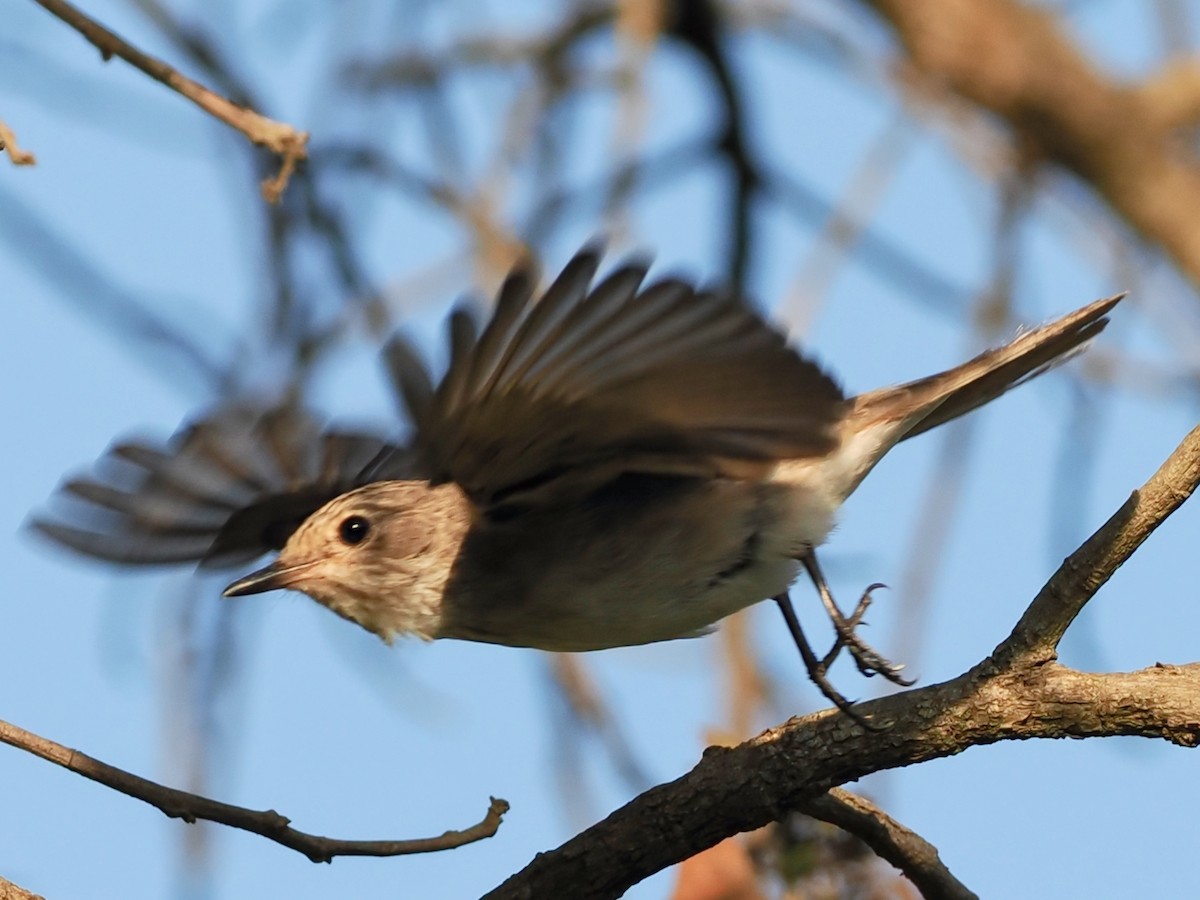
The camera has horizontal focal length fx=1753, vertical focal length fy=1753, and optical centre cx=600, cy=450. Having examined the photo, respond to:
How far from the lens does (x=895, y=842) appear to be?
3.62 m

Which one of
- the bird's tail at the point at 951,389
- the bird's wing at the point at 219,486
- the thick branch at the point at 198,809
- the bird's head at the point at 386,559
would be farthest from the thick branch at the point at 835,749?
the bird's wing at the point at 219,486

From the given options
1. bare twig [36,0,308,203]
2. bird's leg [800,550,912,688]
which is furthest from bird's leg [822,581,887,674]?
bare twig [36,0,308,203]

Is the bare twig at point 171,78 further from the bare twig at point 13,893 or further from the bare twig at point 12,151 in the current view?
the bare twig at point 13,893

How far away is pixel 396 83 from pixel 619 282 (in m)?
2.16

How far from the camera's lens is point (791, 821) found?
394cm

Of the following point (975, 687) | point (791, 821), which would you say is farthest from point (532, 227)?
point (975, 687)

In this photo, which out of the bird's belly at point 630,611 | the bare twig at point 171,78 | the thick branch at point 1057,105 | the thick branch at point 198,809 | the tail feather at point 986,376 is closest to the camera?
the thick branch at point 198,809

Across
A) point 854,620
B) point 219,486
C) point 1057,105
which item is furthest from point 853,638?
point 1057,105

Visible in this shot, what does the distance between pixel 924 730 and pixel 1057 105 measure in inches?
158

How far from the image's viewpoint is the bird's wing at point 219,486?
Result: 4.69 metres

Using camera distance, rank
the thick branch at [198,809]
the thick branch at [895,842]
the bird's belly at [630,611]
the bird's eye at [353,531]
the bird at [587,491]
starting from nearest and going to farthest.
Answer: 1. the thick branch at [198,809]
2. the thick branch at [895,842]
3. the bird at [587,491]
4. the bird's belly at [630,611]
5. the bird's eye at [353,531]

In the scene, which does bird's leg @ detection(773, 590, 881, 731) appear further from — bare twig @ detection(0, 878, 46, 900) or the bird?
bare twig @ detection(0, 878, 46, 900)

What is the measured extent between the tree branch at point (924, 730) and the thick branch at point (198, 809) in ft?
1.29

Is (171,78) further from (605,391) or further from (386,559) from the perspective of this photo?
(386,559)
